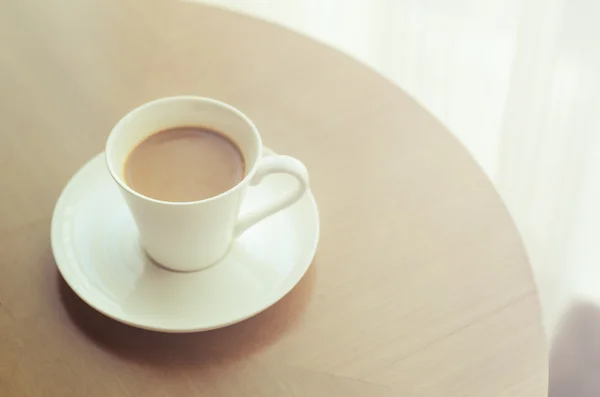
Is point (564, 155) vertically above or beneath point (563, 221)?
above

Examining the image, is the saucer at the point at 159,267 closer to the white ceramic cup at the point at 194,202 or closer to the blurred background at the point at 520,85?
the white ceramic cup at the point at 194,202

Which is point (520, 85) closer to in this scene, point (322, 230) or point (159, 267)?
point (322, 230)

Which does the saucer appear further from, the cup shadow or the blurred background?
the blurred background

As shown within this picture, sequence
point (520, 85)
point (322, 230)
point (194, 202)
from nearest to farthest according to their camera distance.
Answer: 1. point (194, 202)
2. point (322, 230)
3. point (520, 85)

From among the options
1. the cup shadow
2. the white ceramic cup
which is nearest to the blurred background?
the white ceramic cup

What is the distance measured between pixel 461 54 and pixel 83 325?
691mm

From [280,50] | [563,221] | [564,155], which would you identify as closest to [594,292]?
[563,221]

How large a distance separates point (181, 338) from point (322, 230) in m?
0.16

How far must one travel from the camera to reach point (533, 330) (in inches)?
22.3

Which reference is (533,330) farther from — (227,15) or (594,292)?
(594,292)

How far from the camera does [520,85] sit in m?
0.97

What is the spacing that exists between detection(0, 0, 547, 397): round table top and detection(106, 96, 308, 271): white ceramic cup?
6 cm

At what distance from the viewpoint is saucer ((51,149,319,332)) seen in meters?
0.55

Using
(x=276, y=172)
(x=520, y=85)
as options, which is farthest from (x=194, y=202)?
(x=520, y=85)
